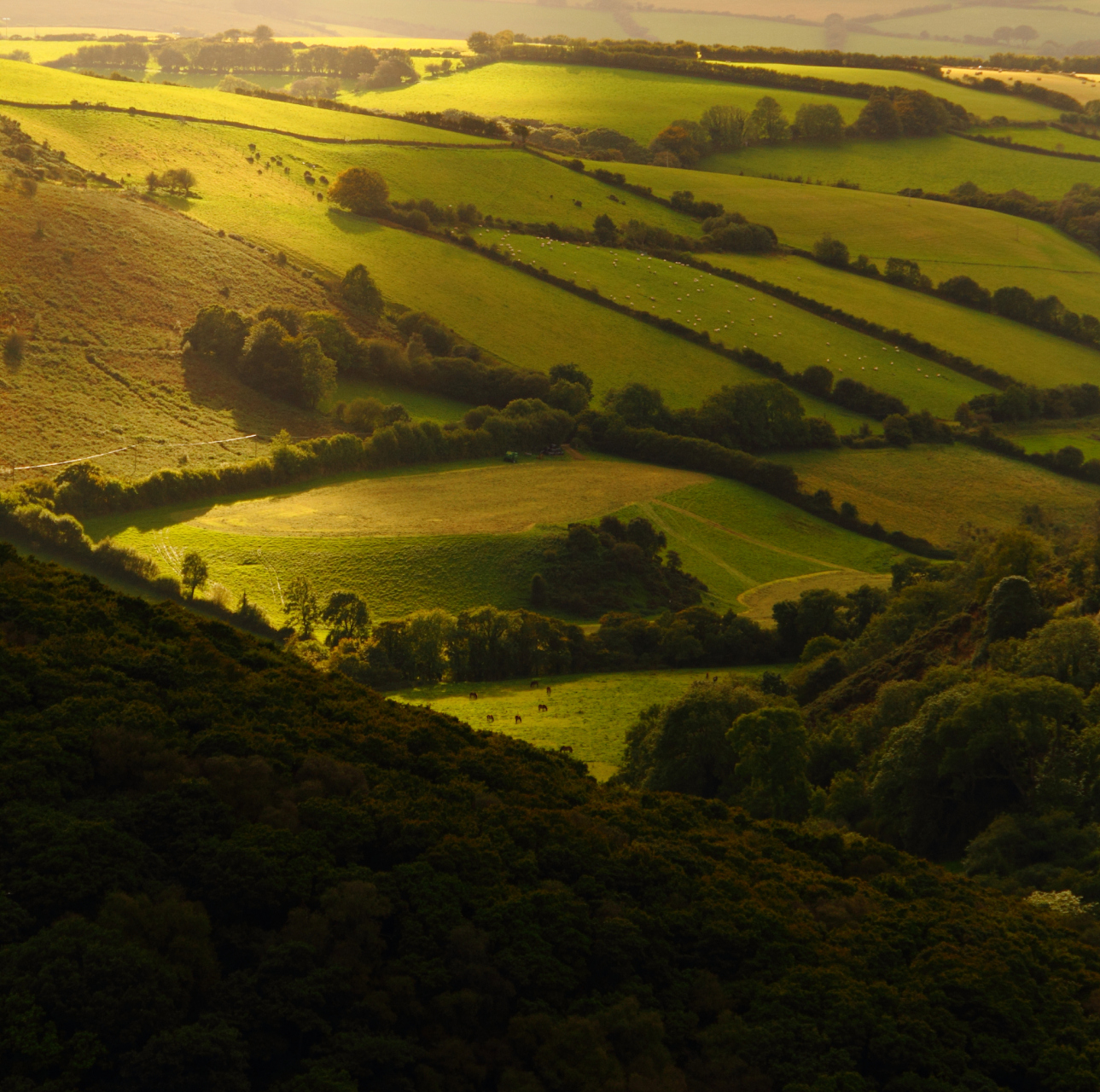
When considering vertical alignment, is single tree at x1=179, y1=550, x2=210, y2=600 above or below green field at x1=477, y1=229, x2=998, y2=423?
below

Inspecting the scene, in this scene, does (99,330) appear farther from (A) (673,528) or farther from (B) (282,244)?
(A) (673,528)

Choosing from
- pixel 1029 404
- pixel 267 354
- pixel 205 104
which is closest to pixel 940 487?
pixel 1029 404

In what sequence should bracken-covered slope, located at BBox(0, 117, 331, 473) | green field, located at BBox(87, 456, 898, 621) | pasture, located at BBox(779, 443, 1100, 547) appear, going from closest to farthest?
green field, located at BBox(87, 456, 898, 621), bracken-covered slope, located at BBox(0, 117, 331, 473), pasture, located at BBox(779, 443, 1100, 547)

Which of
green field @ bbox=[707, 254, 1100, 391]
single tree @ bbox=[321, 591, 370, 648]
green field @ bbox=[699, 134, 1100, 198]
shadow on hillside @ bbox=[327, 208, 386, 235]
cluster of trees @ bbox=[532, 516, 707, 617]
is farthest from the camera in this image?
green field @ bbox=[699, 134, 1100, 198]

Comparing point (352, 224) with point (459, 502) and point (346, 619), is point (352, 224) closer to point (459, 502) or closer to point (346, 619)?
point (459, 502)

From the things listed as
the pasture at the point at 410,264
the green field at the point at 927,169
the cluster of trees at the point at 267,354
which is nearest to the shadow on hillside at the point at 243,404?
the cluster of trees at the point at 267,354

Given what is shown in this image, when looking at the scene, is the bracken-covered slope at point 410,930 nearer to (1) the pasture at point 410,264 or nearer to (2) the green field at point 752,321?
(1) the pasture at point 410,264

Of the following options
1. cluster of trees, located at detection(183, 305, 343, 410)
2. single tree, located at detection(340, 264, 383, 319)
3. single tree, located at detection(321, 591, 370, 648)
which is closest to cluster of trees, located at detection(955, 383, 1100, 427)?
single tree, located at detection(340, 264, 383, 319)

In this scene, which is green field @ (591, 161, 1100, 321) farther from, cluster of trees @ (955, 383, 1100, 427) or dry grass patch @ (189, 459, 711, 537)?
dry grass patch @ (189, 459, 711, 537)

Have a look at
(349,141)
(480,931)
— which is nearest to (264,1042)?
(480,931)
